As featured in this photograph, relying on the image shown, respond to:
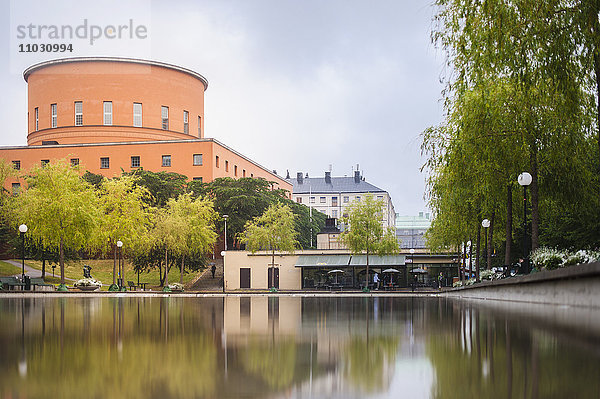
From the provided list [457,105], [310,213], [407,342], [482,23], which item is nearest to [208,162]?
[310,213]

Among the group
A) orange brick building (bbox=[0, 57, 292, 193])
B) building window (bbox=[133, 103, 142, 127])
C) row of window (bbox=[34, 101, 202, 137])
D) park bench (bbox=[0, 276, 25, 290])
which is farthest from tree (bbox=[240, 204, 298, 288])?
building window (bbox=[133, 103, 142, 127])

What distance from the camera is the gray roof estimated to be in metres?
136

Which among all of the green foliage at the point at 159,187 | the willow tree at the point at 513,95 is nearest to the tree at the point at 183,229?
the green foliage at the point at 159,187

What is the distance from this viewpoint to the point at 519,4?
13266mm

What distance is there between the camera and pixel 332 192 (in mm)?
136125

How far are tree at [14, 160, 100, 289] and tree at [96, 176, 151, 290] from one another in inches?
121

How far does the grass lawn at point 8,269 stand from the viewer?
2366 inches

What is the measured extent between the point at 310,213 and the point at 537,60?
81.1 m

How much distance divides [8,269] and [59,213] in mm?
23691

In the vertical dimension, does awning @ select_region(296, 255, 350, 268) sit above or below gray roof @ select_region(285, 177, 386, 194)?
below

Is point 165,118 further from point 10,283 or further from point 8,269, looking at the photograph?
point 10,283

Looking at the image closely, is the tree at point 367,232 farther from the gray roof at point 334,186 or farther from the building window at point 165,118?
the gray roof at point 334,186

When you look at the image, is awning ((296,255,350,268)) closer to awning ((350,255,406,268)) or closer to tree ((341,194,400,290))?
awning ((350,255,406,268))

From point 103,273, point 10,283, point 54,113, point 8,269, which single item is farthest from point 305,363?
point 54,113
